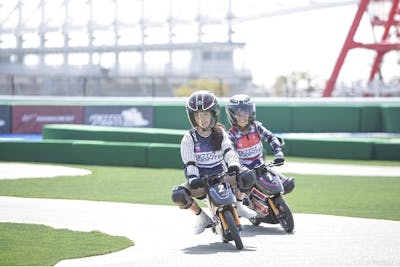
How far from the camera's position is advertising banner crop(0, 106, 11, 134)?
130 ft

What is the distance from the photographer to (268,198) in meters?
13.5

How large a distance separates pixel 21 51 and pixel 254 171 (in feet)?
182

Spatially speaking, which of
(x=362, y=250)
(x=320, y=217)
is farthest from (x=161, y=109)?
(x=362, y=250)

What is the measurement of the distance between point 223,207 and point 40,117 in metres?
29.9

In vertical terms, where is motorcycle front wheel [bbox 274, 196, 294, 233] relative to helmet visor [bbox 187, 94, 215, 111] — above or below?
below

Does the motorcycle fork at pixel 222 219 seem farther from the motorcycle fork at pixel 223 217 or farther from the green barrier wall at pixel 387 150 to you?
the green barrier wall at pixel 387 150

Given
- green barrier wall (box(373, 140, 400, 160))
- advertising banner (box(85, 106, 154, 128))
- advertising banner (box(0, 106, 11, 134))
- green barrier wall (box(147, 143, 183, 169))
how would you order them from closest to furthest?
green barrier wall (box(147, 143, 183, 169)) < green barrier wall (box(373, 140, 400, 160)) < advertising banner (box(85, 106, 154, 128)) < advertising banner (box(0, 106, 11, 134))

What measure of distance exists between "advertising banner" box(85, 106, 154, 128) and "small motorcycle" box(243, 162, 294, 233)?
2588 cm

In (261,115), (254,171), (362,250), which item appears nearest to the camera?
(362,250)

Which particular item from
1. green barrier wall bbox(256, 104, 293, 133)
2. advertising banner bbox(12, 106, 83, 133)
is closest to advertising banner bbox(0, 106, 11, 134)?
advertising banner bbox(12, 106, 83, 133)

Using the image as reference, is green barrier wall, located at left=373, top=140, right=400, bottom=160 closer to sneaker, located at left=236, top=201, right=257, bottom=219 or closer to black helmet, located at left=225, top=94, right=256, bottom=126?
black helmet, located at left=225, top=94, right=256, bottom=126

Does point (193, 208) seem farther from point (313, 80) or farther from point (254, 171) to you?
point (313, 80)

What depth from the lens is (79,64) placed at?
2635 inches

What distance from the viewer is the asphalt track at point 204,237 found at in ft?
35.0
